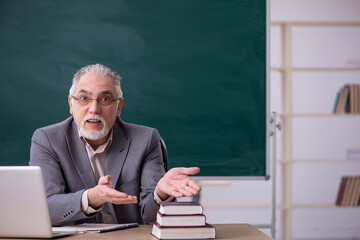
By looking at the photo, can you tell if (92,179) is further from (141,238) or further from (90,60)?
(90,60)

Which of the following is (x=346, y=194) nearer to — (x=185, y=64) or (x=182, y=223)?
(x=185, y=64)

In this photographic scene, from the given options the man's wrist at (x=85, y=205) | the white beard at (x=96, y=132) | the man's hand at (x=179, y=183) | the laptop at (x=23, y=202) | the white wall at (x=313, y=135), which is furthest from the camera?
the white wall at (x=313, y=135)

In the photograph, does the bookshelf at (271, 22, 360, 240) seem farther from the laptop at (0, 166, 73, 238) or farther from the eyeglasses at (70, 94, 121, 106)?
the laptop at (0, 166, 73, 238)

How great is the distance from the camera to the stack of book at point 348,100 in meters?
4.75

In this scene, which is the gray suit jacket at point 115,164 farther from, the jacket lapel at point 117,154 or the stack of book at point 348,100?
the stack of book at point 348,100

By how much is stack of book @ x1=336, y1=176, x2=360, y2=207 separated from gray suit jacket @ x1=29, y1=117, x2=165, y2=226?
2833 millimetres

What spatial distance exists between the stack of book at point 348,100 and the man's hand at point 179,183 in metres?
3.34

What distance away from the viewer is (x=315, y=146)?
5145 mm

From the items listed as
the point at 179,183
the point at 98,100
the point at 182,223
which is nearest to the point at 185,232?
the point at 182,223

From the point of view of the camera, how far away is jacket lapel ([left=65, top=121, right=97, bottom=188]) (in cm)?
228

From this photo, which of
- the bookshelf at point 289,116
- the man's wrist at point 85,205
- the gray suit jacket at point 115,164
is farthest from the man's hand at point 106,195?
the bookshelf at point 289,116

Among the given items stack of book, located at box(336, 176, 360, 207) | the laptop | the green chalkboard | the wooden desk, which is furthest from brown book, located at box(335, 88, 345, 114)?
the laptop

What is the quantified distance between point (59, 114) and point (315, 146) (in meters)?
3.08

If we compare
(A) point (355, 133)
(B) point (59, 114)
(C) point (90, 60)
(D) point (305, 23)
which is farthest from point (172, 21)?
(A) point (355, 133)
